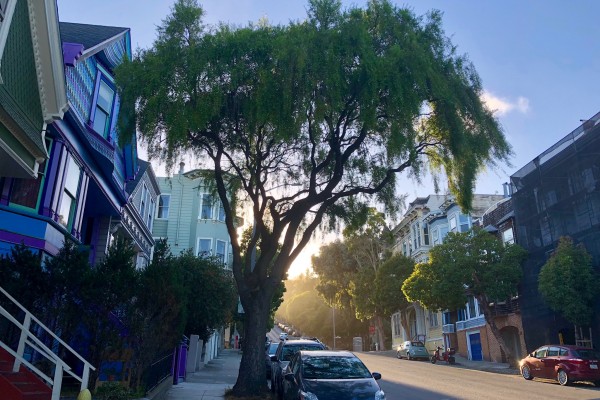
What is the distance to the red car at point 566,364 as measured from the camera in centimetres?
1923

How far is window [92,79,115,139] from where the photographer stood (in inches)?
564

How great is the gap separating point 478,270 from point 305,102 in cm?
2163

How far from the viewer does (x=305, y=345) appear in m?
17.9

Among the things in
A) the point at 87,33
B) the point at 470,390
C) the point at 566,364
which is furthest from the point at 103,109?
the point at 566,364

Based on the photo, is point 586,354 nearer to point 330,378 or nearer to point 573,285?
point 573,285

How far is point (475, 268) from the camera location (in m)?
30.3

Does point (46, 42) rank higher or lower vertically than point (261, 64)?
lower

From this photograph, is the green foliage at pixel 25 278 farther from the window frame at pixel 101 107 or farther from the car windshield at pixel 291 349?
the car windshield at pixel 291 349

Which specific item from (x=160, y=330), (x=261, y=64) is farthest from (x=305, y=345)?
(x=261, y=64)

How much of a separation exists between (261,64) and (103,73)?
5.01 meters

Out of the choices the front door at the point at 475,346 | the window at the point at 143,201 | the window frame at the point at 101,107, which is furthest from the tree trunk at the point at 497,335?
the window frame at the point at 101,107

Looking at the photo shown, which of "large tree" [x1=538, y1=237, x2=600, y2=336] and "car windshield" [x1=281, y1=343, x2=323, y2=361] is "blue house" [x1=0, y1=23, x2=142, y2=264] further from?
"large tree" [x1=538, y1=237, x2=600, y2=336]

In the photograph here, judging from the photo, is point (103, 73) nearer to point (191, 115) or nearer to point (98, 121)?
point (98, 121)

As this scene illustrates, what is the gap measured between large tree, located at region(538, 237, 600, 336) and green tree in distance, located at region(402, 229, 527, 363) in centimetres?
415
